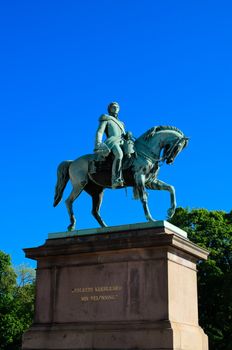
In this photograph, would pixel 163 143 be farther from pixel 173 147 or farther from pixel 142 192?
pixel 142 192

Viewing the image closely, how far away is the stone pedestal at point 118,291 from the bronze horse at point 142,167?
149 cm

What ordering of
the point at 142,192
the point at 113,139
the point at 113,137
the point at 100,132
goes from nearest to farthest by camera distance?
the point at 142,192 < the point at 113,139 < the point at 113,137 < the point at 100,132

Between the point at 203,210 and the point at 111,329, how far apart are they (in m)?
30.1

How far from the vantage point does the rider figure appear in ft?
52.0

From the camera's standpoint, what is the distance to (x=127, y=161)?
16.2m

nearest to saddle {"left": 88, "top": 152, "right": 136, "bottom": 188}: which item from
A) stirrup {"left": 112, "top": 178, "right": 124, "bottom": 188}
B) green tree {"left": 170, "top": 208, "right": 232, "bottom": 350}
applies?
stirrup {"left": 112, "top": 178, "right": 124, "bottom": 188}

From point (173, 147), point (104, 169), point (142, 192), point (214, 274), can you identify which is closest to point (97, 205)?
point (104, 169)

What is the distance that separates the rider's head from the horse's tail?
198 centimetres

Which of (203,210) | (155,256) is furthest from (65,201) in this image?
(203,210)

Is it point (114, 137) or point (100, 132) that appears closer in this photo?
point (114, 137)

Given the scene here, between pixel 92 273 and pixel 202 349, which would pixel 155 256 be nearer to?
pixel 92 273

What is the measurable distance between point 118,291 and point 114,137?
14.8 feet

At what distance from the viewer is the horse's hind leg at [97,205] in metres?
17.1

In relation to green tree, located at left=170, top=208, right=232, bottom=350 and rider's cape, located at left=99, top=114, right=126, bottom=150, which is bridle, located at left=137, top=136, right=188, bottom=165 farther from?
green tree, located at left=170, top=208, right=232, bottom=350
